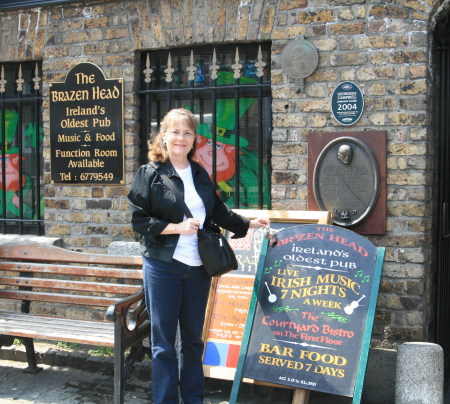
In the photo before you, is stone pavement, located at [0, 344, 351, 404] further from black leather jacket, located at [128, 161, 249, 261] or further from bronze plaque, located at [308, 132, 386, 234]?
black leather jacket, located at [128, 161, 249, 261]

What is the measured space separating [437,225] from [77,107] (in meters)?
2.99

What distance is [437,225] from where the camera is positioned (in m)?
4.51

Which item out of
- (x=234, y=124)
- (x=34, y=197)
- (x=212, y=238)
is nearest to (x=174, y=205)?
(x=212, y=238)

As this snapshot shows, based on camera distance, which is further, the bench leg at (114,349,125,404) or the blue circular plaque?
the blue circular plaque

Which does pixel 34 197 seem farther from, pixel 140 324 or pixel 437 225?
pixel 437 225

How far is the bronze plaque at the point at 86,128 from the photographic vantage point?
4.91 meters

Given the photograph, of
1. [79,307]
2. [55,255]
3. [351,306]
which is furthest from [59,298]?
[351,306]

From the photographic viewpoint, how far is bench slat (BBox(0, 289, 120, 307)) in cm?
438

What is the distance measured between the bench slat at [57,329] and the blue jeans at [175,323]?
56cm

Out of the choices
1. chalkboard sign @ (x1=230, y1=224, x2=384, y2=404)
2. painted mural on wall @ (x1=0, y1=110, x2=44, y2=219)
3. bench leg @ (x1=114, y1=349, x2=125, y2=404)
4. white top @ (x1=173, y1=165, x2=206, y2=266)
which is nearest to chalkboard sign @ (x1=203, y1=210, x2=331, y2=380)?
chalkboard sign @ (x1=230, y1=224, x2=384, y2=404)

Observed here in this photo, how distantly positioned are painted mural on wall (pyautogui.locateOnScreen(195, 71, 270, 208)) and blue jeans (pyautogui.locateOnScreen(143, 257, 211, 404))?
4.63ft

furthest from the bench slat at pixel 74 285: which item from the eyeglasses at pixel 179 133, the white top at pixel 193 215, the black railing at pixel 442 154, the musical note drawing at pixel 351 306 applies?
the black railing at pixel 442 154

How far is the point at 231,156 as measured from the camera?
479 centimetres

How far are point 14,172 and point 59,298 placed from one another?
1.60m
